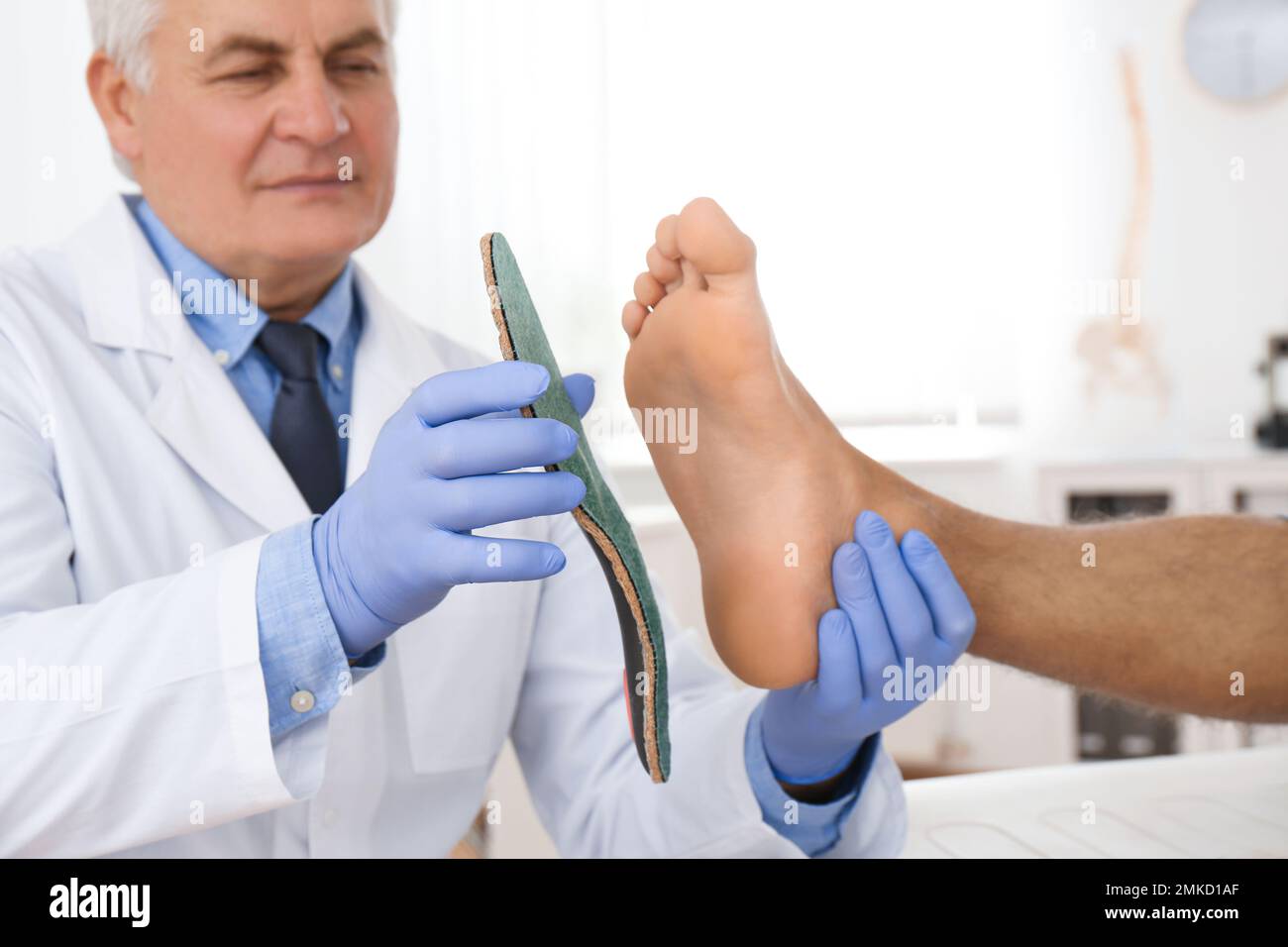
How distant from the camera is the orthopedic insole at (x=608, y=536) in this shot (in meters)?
0.64

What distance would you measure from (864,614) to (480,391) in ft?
1.03

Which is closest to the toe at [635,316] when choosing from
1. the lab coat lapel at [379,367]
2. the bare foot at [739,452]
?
the bare foot at [739,452]

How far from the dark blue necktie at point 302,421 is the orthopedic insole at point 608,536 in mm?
338

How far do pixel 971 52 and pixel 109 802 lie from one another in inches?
97.1

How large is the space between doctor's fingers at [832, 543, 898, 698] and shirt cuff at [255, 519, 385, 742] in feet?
1.08

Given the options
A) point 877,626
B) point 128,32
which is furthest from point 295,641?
point 128,32

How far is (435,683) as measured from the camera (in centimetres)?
100

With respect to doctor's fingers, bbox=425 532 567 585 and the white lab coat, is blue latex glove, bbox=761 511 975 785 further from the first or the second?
doctor's fingers, bbox=425 532 567 585

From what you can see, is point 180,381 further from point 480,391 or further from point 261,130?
point 480,391

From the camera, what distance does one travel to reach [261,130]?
3.14 feet

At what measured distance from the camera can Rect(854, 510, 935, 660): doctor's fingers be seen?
0.81m

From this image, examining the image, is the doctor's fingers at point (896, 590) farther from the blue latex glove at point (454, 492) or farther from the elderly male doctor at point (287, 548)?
the blue latex glove at point (454, 492)
